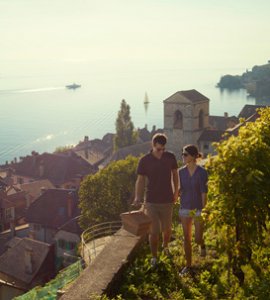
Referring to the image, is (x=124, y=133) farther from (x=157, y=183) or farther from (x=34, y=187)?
(x=157, y=183)

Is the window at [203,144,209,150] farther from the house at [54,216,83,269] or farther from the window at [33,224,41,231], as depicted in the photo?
the window at [33,224,41,231]

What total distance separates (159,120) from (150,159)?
162 meters

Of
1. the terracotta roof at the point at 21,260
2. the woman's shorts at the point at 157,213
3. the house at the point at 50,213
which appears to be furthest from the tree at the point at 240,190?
the house at the point at 50,213

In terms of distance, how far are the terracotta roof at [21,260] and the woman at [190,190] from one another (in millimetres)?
22975

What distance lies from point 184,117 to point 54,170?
1974cm

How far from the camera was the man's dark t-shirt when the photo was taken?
795 cm

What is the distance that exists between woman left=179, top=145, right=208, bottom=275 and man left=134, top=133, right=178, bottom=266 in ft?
0.65

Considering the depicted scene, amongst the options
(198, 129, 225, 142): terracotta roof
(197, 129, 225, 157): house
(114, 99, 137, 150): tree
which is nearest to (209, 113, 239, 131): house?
(114, 99, 137, 150): tree

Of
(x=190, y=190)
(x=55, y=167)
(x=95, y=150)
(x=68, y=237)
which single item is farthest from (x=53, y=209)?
(x=95, y=150)

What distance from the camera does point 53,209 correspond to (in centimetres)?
4091

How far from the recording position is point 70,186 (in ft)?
198

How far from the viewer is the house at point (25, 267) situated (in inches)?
1114

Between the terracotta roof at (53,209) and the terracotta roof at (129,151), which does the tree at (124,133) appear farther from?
the terracotta roof at (53,209)

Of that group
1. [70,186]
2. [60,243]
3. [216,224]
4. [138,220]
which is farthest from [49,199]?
[216,224]
